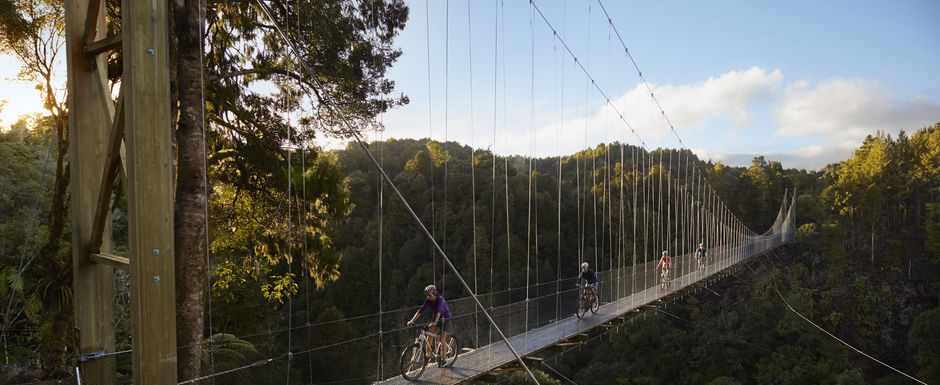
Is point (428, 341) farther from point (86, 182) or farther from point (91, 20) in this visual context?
point (91, 20)

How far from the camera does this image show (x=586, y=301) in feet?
26.1

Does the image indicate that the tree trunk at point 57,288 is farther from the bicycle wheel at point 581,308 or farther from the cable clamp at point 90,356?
the bicycle wheel at point 581,308

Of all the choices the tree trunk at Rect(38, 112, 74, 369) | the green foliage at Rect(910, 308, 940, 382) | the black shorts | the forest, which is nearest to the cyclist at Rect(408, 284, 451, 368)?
the black shorts

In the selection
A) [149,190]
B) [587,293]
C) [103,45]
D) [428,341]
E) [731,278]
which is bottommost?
[731,278]

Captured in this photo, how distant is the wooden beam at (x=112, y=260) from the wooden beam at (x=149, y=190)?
0.25 meters

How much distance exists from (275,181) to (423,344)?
3187 millimetres

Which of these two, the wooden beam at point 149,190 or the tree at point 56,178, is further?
the tree at point 56,178

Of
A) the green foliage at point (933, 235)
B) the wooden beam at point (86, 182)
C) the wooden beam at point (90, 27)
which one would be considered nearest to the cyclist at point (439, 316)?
the wooden beam at point (86, 182)

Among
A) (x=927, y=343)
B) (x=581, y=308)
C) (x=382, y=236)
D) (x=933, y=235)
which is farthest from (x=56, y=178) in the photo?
(x=933, y=235)

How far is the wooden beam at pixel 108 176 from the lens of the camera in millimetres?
2252

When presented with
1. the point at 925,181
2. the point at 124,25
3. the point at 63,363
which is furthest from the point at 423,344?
the point at 925,181

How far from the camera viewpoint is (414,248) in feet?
90.9

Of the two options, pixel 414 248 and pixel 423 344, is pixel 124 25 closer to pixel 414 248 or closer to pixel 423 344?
pixel 423 344

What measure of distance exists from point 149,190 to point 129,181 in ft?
0.32
